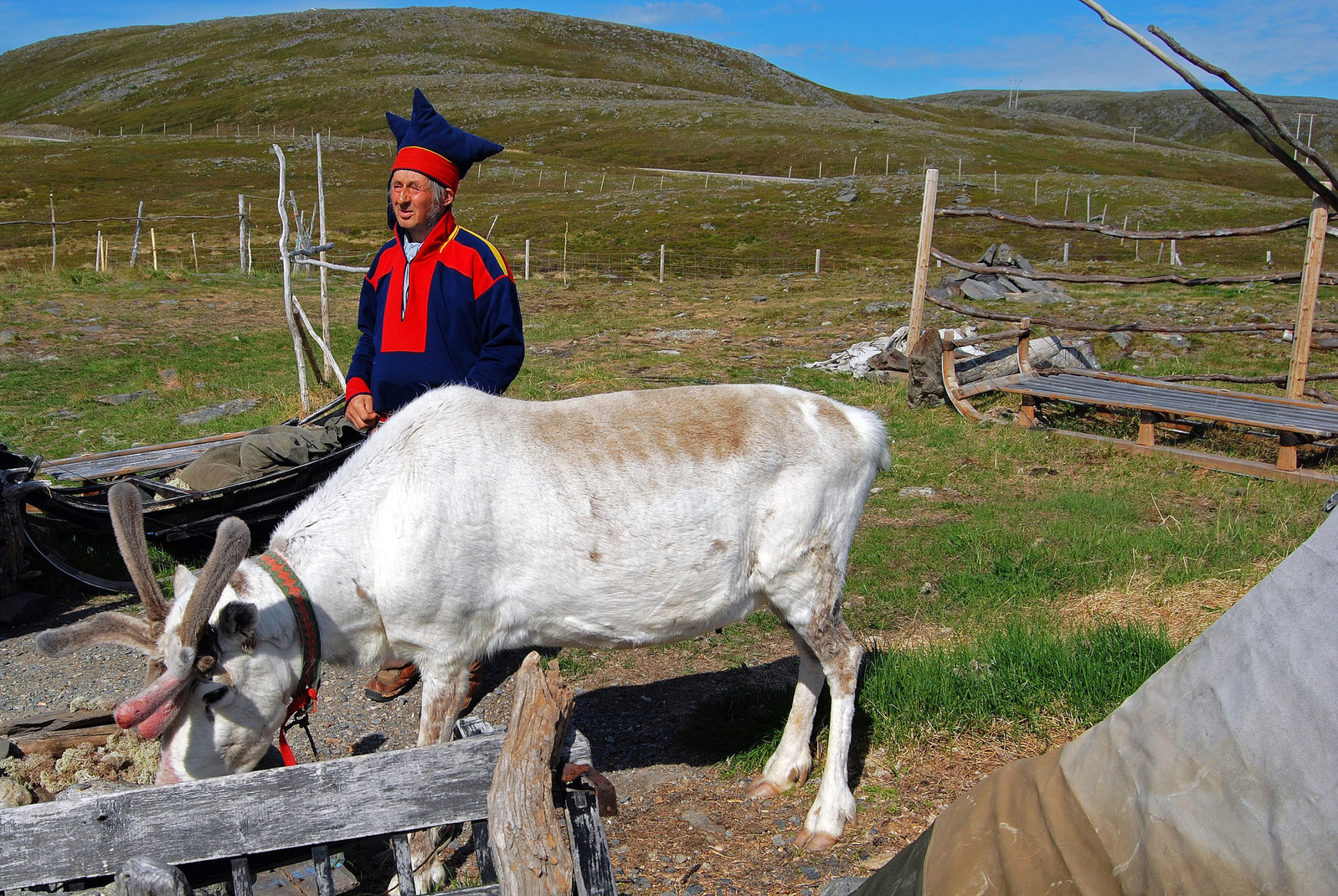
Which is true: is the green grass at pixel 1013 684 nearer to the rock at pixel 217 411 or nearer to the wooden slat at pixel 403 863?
the wooden slat at pixel 403 863

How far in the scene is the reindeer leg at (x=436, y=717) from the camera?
138 inches

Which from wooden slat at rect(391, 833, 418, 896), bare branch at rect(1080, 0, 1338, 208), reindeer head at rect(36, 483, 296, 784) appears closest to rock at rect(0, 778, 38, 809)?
reindeer head at rect(36, 483, 296, 784)

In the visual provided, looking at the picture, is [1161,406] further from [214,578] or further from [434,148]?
[214,578]

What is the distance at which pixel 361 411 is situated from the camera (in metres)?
4.62

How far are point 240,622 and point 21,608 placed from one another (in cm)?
429

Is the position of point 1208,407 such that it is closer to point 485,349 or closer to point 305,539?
point 485,349

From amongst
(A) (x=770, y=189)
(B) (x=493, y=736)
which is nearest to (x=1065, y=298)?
(B) (x=493, y=736)

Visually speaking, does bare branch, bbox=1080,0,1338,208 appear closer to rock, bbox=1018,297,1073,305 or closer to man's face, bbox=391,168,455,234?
man's face, bbox=391,168,455,234

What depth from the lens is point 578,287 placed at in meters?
26.2

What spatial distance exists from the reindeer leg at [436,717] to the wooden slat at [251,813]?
1.08 m

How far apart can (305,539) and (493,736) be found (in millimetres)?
1351

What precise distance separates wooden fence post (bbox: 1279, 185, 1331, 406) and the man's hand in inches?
348

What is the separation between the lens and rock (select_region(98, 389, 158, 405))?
1180 centimetres

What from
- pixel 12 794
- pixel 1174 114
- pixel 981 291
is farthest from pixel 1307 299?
pixel 1174 114
